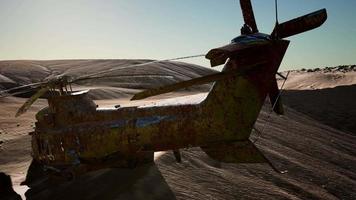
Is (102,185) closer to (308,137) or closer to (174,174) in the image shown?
(174,174)

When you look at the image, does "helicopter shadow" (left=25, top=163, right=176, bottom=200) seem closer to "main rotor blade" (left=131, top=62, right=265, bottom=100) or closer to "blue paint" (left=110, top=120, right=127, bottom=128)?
"blue paint" (left=110, top=120, right=127, bottom=128)

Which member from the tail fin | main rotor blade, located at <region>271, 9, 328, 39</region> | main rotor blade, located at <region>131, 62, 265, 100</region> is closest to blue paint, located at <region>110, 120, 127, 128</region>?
the tail fin

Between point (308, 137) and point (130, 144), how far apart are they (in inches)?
619

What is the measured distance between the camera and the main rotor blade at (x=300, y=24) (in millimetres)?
6750

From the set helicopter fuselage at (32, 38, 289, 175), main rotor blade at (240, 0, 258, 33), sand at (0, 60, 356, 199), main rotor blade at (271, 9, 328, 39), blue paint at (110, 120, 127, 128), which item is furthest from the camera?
sand at (0, 60, 356, 199)

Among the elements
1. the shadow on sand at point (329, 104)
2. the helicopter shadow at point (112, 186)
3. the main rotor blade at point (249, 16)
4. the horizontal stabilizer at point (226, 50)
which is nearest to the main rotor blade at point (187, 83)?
the horizontal stabilizer at point (226, 50)

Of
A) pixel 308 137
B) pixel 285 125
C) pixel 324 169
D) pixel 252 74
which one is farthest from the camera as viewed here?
pixel 285 125

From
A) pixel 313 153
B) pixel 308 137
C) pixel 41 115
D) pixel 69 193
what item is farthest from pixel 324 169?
pixel 41 115

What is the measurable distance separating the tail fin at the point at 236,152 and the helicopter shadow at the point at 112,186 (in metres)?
2.20

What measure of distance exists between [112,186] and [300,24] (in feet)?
21.4

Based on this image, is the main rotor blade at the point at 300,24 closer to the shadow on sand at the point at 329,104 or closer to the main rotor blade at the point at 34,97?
the main rotor blade at the point at 34,97

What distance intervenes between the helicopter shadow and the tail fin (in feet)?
7.23

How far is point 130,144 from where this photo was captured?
30.1 ft

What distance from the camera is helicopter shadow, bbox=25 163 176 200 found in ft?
32.1
